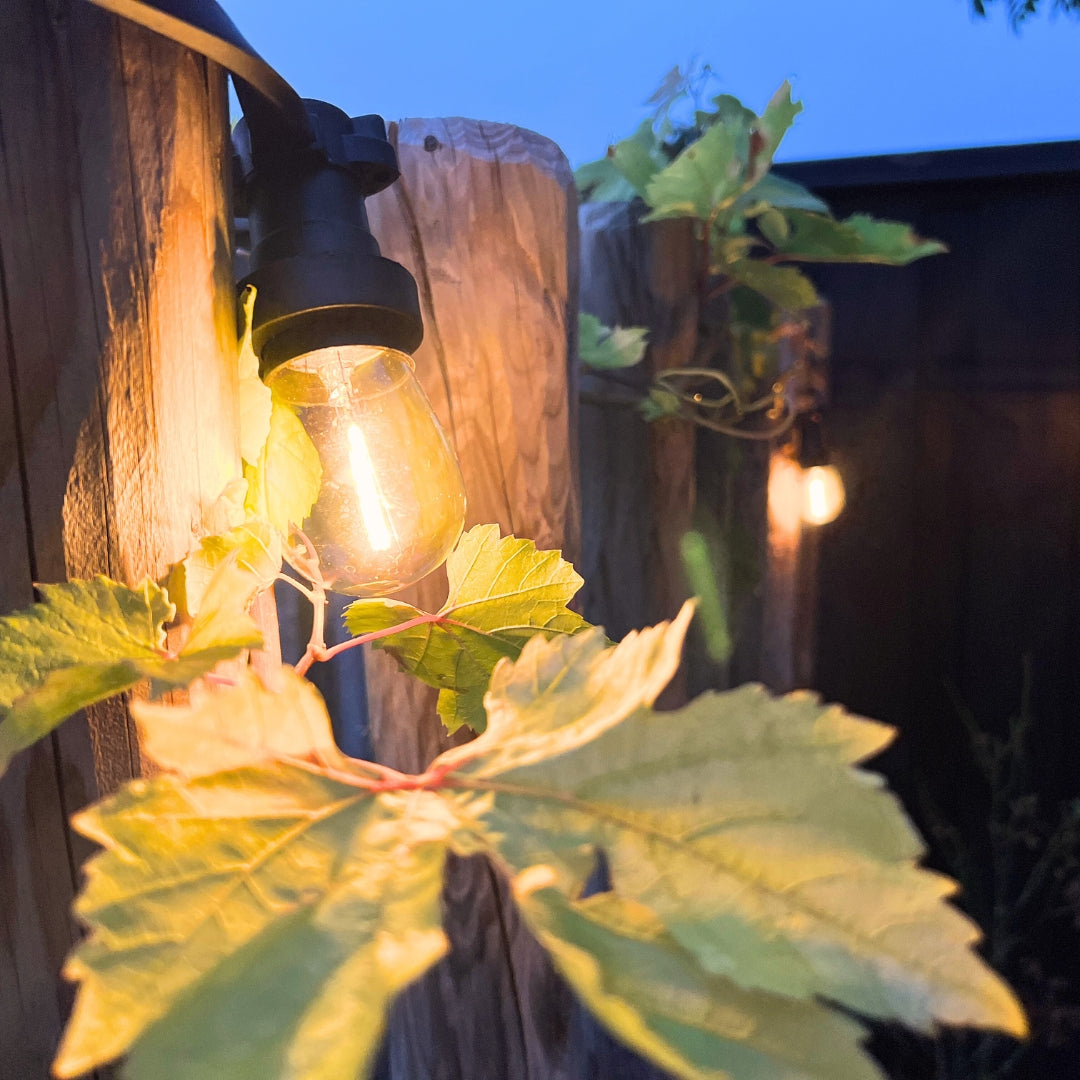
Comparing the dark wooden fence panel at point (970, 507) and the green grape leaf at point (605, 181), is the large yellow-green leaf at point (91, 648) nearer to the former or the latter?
the green grape leaf at point (605, 181)

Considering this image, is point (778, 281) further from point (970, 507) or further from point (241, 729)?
point (241, 729)

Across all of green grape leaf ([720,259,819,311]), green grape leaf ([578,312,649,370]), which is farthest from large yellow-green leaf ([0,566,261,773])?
green grape leaf ([720,259,819,311])

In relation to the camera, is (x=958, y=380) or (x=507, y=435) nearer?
(x=507, y=435)

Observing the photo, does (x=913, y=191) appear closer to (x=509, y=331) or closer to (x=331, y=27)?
(x=509, y=331)

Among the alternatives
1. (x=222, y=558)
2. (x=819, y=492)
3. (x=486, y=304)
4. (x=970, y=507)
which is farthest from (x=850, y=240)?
(x=222, y=558)

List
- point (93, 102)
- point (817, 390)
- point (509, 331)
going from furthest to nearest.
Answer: point (817, 390) < point (509, 331) < point (93, 102)

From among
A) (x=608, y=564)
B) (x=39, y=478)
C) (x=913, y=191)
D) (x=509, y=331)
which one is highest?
(x=913, y=191)

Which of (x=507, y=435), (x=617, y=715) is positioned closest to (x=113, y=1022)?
(x=617, y=715)

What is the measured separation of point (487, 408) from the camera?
30.6 inches

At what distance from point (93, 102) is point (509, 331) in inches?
Result: 18.1

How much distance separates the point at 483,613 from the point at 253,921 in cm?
26

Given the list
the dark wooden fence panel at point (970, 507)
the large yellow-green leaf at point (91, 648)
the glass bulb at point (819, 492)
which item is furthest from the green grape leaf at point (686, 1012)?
the dark wooden fence panel at point (970, 507)

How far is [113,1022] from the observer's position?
16 centimetres

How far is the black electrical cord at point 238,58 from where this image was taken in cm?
32
